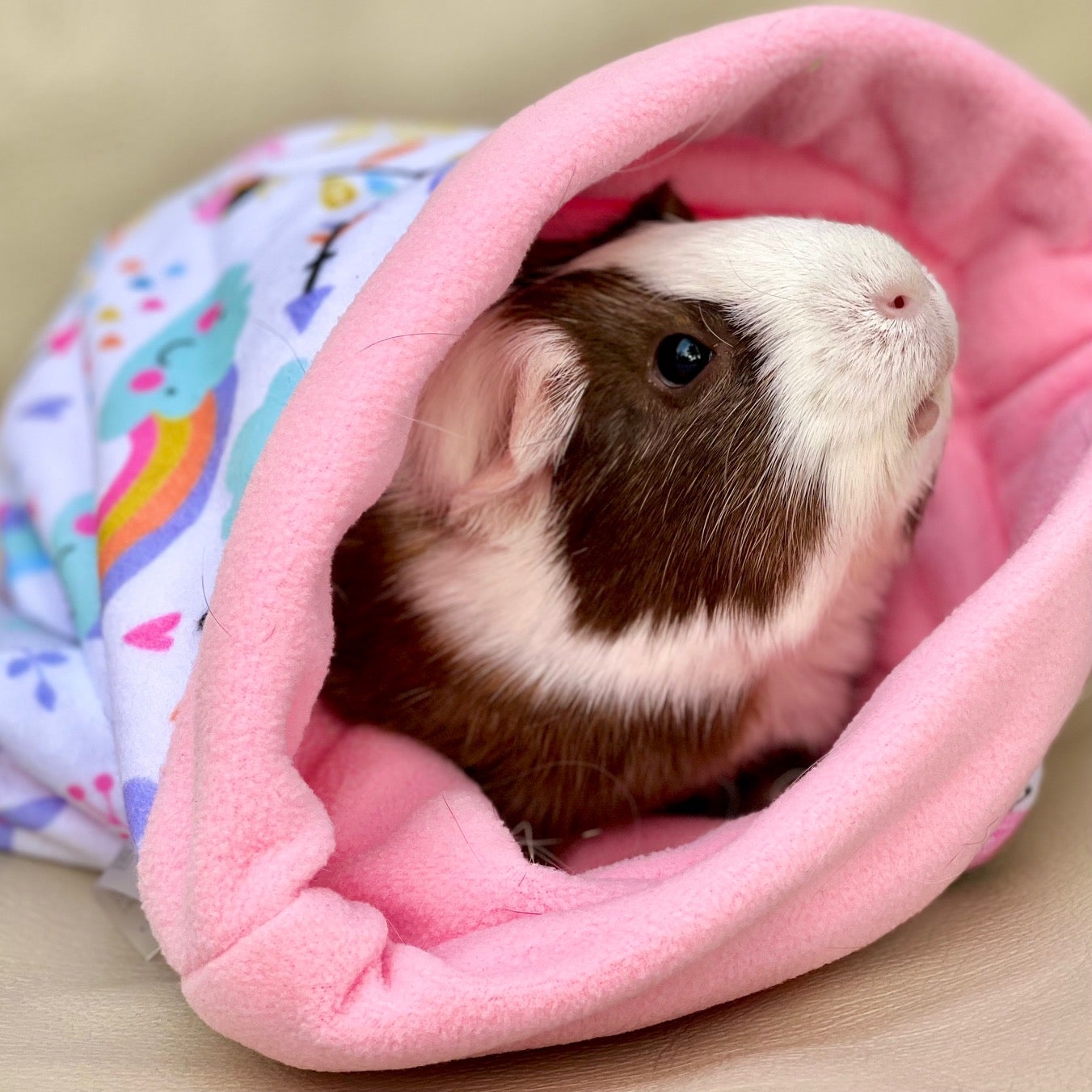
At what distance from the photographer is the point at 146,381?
1.39 meters

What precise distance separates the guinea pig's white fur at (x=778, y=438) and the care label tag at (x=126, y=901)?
0.40m

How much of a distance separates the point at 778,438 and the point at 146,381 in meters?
0.73

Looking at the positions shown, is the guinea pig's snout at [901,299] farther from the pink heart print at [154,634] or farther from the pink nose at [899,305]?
the pink heart print at [154,634]

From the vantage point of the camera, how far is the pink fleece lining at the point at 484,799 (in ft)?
2.98

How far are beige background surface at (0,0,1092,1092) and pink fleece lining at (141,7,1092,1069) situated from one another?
0.19 feet

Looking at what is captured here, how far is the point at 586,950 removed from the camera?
0.93m

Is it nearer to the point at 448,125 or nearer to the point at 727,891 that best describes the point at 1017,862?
the point at 727,891

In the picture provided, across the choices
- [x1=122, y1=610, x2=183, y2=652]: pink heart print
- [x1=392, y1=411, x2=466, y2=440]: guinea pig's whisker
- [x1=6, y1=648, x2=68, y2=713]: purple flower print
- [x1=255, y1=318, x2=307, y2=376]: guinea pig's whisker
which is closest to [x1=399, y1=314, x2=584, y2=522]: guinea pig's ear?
[x1=392, y1=411, x2=466, y2=440]: guinea pig's whisker

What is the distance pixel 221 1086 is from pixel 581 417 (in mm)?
633

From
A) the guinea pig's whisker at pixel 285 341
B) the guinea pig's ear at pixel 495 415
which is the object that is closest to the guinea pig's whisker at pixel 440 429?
the guinea pig's ear at pixel 495 415

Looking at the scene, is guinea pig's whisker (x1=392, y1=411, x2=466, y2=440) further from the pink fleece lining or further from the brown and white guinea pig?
the pink fleece lining

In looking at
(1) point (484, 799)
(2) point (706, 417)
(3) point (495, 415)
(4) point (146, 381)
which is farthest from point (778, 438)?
(4) point (146, 381)

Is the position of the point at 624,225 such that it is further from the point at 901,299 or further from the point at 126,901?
the point at 126,901

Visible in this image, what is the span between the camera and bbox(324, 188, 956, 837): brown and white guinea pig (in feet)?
3.57
